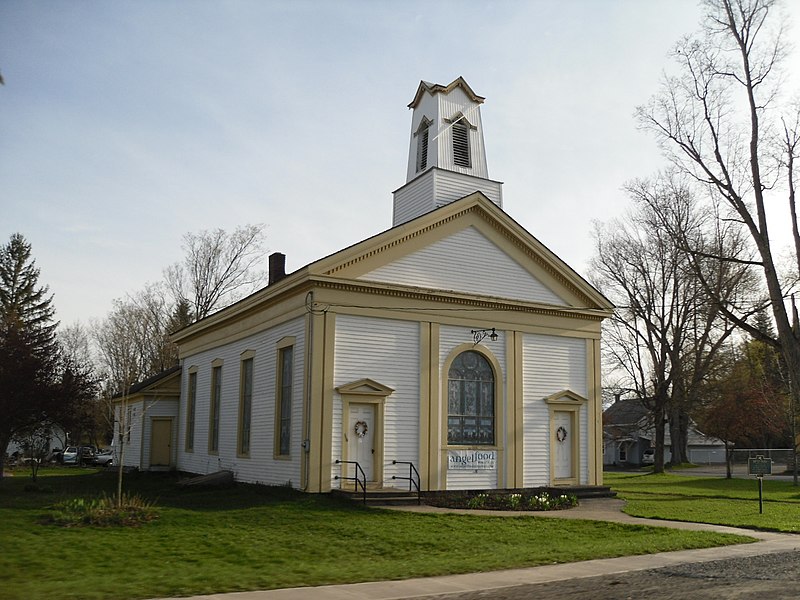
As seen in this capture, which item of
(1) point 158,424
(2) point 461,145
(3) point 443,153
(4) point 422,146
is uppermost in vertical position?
(4) point 422,146

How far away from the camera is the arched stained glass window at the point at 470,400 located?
924 inches

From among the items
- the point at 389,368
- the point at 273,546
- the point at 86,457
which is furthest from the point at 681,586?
the point at 86,457

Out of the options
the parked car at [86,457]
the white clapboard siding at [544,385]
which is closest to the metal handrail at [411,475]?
the white clapboard siding at [544,385]

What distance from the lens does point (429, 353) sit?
23.0 meters

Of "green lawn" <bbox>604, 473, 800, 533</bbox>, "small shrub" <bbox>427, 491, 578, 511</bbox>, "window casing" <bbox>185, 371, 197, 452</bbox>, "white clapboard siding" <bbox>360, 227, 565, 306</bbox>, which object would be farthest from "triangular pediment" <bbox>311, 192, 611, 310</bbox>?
"window casing" <bbox>185, 371, 197, 452</bbox>

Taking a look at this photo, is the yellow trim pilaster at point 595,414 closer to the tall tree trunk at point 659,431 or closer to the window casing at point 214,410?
the window casing at point 214,410

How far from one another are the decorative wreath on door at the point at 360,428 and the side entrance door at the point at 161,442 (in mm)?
14565

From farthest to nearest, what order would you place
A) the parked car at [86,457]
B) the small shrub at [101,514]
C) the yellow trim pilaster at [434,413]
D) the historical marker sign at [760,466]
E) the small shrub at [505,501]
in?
the parked car at [86,457], the yellow trim pilaster at [434,413], the small shrub at [505,501], the historical marker sign at [760,466], the small shrub at [101,514]

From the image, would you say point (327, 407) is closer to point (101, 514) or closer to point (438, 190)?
point (101, 514)

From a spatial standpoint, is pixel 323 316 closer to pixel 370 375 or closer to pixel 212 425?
pixel 370 375

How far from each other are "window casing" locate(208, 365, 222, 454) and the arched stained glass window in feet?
31.5

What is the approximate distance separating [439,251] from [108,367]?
48.7 meters

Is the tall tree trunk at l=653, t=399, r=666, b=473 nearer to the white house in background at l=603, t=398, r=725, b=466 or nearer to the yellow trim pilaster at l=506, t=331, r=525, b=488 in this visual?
the white house in background at l=603, t=398, r=725, b=466

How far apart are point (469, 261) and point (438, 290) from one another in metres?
1.83
